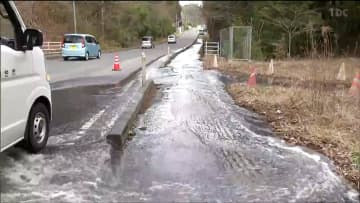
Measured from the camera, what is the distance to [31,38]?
5.18 m

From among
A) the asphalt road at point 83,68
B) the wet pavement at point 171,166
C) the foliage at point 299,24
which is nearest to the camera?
the wet pavement at point 171,166

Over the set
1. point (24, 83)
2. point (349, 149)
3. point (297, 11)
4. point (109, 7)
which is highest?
point (109, 7)

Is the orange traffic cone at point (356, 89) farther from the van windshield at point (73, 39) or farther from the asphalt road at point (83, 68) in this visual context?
the van windshield at point (73, 39)

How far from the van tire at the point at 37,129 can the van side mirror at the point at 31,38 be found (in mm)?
809

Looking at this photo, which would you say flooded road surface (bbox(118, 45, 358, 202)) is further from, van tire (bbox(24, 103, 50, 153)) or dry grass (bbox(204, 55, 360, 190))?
van tire (bbox(24, 103, 50, 153))

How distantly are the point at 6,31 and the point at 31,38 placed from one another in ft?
1.82

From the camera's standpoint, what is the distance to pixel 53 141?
6535mm

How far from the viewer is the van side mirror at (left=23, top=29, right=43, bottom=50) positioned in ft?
16.8

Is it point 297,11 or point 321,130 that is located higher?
point 297,11

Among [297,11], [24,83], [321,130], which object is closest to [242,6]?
[297,11]

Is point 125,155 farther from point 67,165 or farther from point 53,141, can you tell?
point 53,141

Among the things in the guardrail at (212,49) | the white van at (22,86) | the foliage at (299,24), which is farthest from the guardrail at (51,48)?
the white van at (22,86)

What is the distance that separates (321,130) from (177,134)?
7.60 feet

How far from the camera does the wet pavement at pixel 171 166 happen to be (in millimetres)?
4617
